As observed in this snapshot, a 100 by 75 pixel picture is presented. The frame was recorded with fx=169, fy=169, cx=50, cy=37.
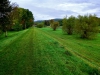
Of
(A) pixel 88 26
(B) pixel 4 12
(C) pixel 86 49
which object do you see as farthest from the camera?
(A) pixel 88 26

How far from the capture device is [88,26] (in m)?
43.3

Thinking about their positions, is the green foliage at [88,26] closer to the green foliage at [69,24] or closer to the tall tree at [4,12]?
the green foliage at [69,24]

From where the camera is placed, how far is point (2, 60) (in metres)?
13.4

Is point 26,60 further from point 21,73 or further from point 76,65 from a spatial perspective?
point 76,65

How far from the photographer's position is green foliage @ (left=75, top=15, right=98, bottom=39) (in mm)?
43247

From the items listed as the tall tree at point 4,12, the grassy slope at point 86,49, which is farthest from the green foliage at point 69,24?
the tall tree at point 4,12

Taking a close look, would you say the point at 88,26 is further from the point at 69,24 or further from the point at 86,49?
the point at 86,49

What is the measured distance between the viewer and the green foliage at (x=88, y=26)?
43247mm

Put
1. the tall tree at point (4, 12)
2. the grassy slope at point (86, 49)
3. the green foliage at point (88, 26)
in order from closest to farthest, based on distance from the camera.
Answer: the grassy slope at point (86, 49) < the tall tree at point (4, 12) < the green foliage at point (88, 26)

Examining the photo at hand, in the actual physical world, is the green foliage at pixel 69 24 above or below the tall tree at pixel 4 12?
below

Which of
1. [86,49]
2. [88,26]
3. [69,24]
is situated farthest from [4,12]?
[69,24]

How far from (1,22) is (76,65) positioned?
11168 mm

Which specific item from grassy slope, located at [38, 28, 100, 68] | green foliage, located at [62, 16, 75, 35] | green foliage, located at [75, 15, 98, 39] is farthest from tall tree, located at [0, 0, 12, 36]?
green foliage, located at [62, 16, 75, 35]

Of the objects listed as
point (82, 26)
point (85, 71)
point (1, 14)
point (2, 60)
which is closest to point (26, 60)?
point (2, 60)
